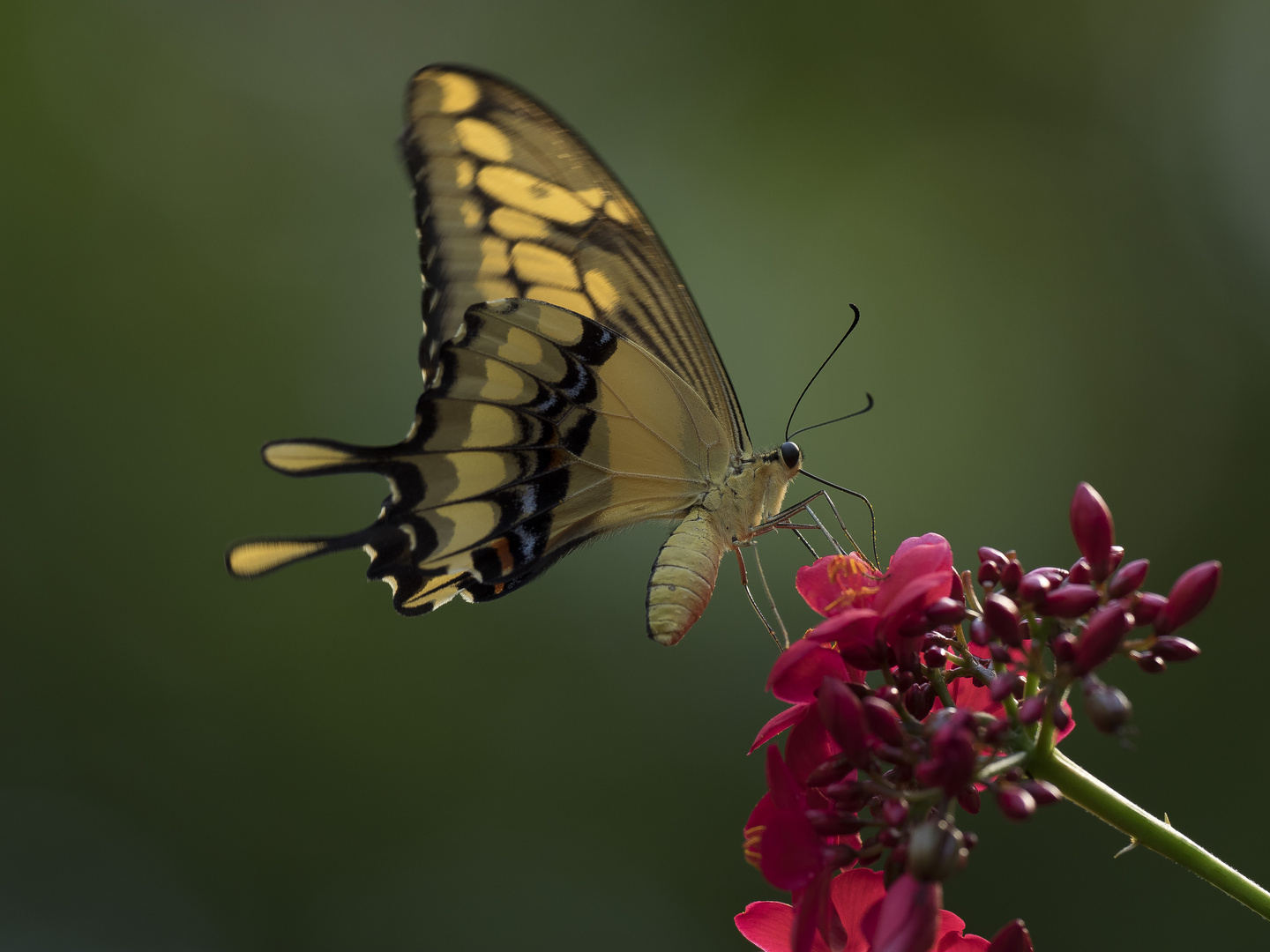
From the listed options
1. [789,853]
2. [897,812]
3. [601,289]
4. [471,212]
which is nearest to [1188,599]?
[897,812]

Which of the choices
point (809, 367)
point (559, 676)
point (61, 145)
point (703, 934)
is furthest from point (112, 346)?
point (703, 934)

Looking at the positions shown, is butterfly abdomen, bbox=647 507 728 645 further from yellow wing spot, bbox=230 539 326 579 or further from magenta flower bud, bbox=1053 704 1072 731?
magenta flower bud, bbox=1053 704 1072 731

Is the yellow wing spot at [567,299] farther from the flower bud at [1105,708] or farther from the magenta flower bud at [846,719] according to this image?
the flower bud at [1105,708]

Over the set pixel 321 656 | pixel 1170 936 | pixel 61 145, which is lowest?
pixel 1170 936

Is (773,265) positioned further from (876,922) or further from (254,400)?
(876,922)

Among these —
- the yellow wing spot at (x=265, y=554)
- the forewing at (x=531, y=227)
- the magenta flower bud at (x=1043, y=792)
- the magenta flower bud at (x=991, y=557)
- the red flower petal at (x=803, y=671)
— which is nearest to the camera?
the magenta flower bud at (x=1043, y=792)

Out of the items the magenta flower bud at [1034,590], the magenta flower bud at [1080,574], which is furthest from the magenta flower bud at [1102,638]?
the magenta flower bud at [1080,574]

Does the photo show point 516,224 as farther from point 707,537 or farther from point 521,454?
point 707,537
